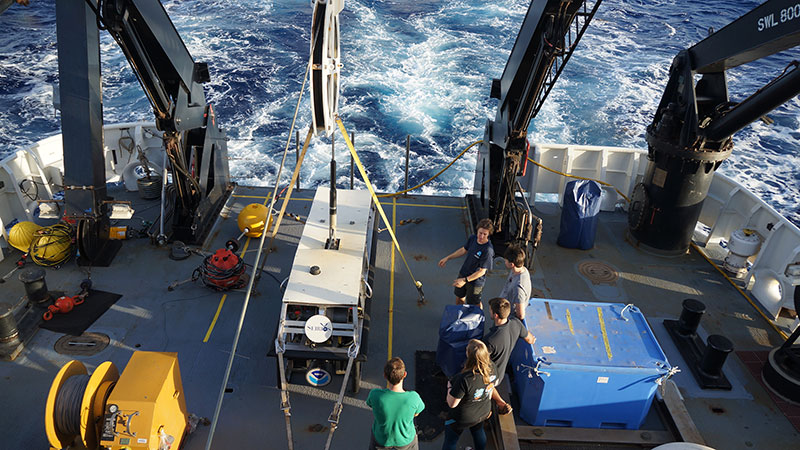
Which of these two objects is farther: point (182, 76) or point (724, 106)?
point (182, 76)

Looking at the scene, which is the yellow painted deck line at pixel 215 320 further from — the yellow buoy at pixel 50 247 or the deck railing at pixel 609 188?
the deck railing at pixel 609 188

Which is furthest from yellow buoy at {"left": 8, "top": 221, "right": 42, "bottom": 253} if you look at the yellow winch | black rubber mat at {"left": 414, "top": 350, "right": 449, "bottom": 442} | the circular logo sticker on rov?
black rubber mat at {"left": 414, "top": 350, "right": 449, "bottom": 442}

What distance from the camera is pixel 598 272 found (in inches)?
410

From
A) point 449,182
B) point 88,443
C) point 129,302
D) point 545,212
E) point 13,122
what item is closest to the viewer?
point 88,443

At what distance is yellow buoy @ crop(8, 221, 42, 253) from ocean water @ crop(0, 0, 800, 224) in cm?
606

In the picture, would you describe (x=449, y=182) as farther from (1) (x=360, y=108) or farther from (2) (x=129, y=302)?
(2) (x=129, y=302)

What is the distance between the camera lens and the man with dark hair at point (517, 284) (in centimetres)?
678

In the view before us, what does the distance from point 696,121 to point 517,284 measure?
17.9 ft

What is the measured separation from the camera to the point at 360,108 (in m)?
20.0

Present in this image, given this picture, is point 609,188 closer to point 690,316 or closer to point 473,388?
point 690,316

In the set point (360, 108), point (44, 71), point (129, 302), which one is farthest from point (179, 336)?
point (44, 71)

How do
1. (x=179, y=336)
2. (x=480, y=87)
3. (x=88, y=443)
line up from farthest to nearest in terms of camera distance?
(x=480, y=87)
(x=179, y=336)
(x=88, y=443)

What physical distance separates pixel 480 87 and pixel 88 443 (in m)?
18.4

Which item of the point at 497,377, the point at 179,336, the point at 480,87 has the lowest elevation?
the point at 179,336
